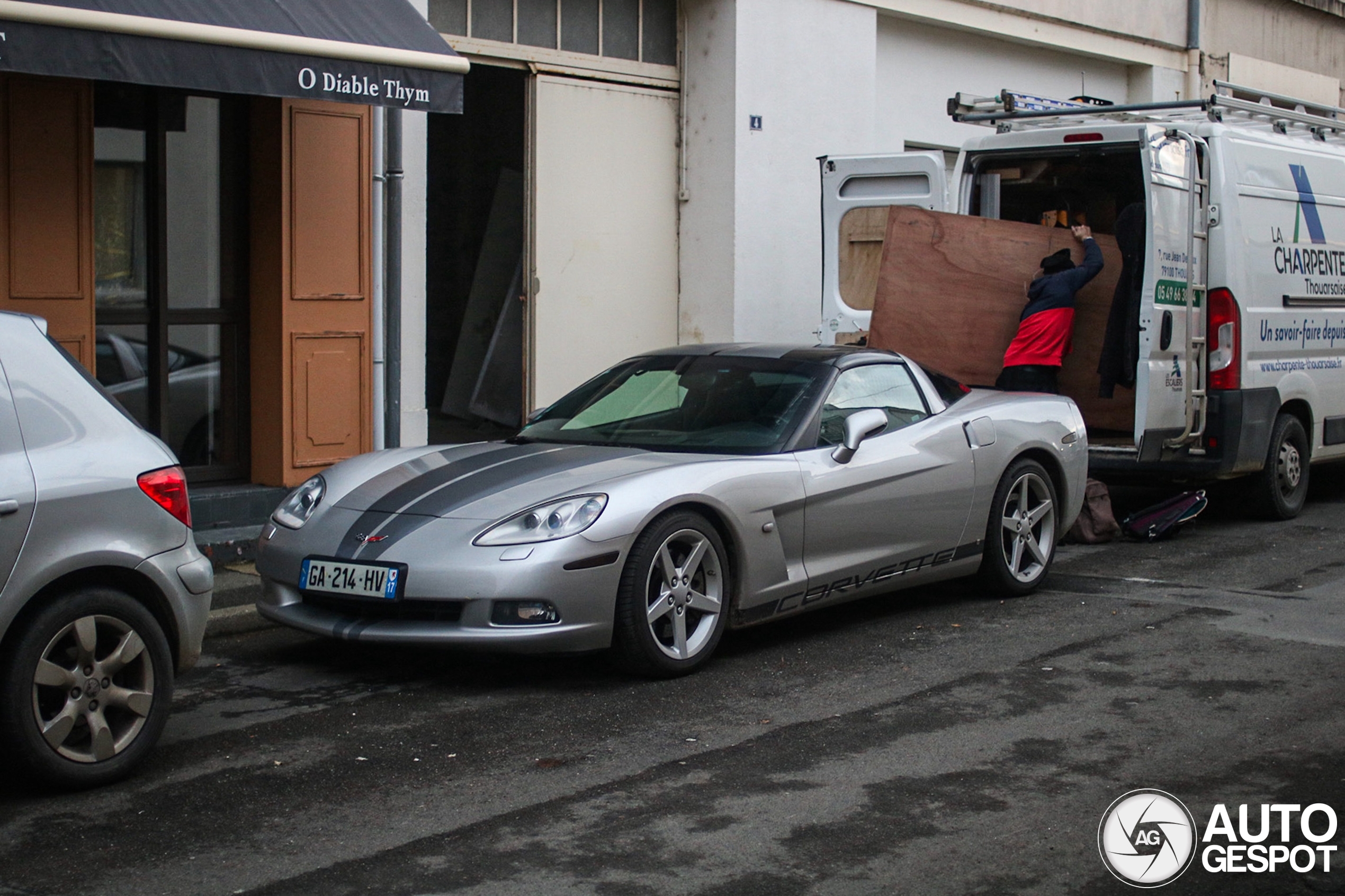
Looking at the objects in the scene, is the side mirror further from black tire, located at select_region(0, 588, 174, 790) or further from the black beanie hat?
the black beanie hat

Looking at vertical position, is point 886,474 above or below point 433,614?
above

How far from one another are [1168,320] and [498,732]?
588cm

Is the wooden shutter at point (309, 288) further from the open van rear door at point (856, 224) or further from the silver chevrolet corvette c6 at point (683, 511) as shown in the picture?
the open van rear door at point (856, 224)

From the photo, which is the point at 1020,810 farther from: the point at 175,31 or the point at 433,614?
the point at 175,31

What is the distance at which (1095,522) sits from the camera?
1002cm

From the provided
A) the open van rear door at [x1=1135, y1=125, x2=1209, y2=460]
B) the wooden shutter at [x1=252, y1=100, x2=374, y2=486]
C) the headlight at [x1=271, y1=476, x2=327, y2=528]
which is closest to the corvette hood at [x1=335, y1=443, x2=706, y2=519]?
the headlight at [x1=271, y1=476, x2=327, y2=528]

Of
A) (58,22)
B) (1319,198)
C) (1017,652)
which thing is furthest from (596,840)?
(1319,198)

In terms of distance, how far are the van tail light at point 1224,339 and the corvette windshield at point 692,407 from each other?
393 centimetres

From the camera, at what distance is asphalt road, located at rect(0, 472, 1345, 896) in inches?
167

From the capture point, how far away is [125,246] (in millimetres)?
9656

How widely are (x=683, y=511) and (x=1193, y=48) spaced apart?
14.6 metres

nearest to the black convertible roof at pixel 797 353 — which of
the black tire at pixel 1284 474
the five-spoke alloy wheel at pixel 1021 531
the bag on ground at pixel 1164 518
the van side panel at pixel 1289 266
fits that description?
the five-spoke alloy wheel at pixel 1021 531

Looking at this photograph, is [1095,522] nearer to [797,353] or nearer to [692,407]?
[797,353]

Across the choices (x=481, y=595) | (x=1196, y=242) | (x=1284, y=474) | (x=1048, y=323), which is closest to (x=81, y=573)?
(x=481, y=595)
